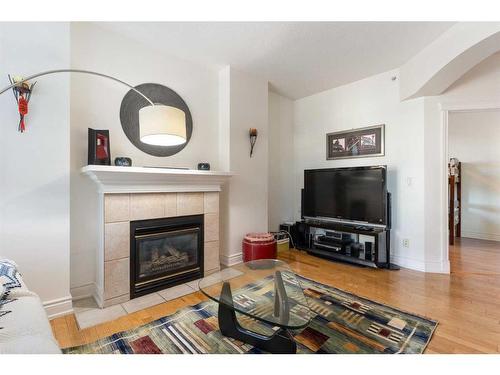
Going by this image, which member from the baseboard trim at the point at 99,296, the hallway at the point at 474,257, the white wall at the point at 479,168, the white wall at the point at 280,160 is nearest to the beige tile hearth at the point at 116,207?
the baseboard trim at the point at 99,296

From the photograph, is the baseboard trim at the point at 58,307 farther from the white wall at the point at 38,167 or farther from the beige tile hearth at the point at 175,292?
the beige tile hearth at the point at 175,292

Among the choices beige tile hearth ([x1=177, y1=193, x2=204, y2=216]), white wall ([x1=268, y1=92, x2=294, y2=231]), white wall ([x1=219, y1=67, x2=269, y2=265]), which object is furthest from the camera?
white wall ([x1=268, y1=92, x2=294, y2=231])

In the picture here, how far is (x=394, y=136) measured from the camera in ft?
10.4

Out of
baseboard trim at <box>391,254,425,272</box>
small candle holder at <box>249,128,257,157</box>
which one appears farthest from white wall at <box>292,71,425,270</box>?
small candle holder at <box>249,128,257,157</box>

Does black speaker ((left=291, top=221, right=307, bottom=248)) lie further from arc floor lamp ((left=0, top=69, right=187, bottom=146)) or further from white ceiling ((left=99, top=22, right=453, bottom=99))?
arc floor lamp ((left=0, top=69, right=187, bottom=146))

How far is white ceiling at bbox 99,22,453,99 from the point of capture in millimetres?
2244

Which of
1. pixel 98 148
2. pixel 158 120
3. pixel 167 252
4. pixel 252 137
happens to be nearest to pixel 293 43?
pixel 252 137

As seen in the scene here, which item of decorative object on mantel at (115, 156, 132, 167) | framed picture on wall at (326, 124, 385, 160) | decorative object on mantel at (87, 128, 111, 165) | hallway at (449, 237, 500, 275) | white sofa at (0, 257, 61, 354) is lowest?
hallway at (449, 237, 500, 275)

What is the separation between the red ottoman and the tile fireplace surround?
3.11 feet

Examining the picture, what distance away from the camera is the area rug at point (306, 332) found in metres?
1.50

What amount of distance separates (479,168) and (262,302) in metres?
5.38

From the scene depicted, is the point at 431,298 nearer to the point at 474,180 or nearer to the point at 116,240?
the point at 116,240
